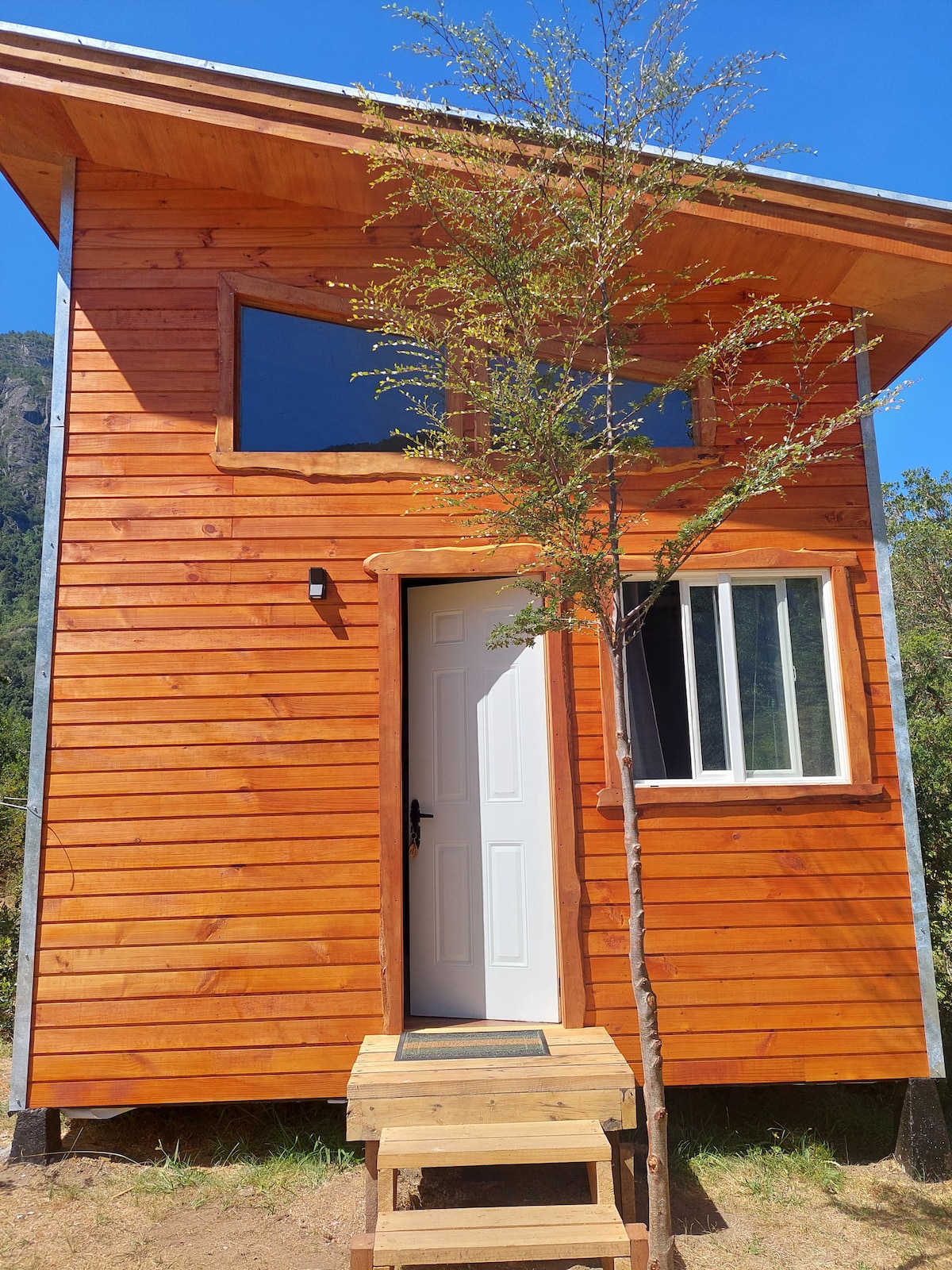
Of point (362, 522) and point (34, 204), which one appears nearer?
point (362, 522)

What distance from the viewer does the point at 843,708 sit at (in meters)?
4.30

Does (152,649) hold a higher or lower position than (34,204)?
lower

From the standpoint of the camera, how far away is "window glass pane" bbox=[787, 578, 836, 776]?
4305mm

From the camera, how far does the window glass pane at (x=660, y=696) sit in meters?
4.27

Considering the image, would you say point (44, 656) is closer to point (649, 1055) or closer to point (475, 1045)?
point (475, 1045)

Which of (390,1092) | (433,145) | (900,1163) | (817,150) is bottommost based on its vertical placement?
(900,1163)

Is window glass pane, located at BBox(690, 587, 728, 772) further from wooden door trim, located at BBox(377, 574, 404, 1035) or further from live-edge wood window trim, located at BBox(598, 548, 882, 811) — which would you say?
wooden door trim, located at BBox(377, 574, 404, 1035)

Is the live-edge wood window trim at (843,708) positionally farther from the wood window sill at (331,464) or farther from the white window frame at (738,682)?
the wood window sill at (331,464)

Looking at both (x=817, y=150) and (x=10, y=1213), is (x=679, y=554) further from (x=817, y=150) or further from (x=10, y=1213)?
(x=10, y=1213)

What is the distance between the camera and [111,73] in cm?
416

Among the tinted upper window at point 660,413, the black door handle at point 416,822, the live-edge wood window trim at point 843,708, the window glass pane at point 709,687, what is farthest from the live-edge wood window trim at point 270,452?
the black door handle at point 416,822

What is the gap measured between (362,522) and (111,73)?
251cm

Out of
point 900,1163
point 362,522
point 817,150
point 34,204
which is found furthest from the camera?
point 34,204

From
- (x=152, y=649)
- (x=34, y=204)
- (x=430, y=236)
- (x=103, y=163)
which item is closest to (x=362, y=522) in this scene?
(x=152, y=649)
